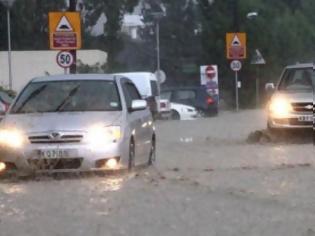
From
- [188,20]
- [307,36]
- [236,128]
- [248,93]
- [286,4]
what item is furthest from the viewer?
[188,20]

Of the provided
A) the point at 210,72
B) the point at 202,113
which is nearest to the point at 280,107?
the point at 202,113

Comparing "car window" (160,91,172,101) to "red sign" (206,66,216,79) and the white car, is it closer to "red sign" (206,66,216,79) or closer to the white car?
the white car

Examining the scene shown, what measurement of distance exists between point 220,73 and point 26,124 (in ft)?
157

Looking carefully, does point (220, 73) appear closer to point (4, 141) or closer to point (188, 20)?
point (188, 20)

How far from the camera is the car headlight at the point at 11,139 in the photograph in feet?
42.4

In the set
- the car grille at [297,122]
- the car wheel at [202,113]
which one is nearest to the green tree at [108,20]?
the car wheel at [202,113]

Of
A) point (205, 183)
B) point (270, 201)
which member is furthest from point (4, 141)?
point (270, 201)

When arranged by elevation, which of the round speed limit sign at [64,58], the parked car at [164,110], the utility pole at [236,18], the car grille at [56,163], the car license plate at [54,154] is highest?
the utility pole at [236,18]

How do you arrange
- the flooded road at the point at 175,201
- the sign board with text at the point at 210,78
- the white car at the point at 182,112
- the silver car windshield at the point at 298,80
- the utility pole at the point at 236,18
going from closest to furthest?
the flooded road at the point at 175,201 → the silver car windshield at the point at 298,80 → the white car at the point at 182,112 → the sign board with text at the point at 210,78 → the utility pole at the point at 236,18

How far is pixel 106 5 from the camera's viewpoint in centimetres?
6812

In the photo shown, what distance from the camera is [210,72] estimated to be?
44.9 m

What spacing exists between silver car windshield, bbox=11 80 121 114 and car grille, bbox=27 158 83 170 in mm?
1139

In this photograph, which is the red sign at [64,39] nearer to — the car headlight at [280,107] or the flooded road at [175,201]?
the car headlight at [280,107]

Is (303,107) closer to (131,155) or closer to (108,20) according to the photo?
(131,155)
